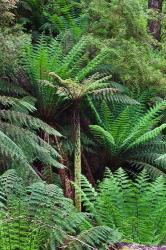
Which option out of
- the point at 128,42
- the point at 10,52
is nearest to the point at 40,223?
the point at 10,52

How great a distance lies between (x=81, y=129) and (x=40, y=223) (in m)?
3.46

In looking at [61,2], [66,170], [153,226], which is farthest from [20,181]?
[61,2]

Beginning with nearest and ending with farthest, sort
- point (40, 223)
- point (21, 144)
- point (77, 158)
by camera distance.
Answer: point (40, 223)
point (21, 144)
point (77, 158)

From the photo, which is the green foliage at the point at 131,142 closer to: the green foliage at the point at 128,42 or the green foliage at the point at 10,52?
the green foliage at the point at 128,42

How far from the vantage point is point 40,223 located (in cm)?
301

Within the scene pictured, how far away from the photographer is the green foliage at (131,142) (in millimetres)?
6062

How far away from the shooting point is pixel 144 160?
628 centimetres

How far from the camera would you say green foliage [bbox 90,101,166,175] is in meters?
6.06

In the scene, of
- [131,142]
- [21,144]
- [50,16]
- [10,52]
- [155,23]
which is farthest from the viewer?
[155,23]

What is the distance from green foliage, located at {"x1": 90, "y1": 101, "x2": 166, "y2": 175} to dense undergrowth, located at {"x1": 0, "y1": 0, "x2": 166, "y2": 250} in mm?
14

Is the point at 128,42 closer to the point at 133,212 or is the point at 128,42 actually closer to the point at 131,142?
the point at 131,142

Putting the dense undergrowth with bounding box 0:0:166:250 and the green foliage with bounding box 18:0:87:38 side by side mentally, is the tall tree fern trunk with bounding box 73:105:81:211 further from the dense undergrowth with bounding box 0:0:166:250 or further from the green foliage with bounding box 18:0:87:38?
the green foliage with bounding box 18:0:87:38

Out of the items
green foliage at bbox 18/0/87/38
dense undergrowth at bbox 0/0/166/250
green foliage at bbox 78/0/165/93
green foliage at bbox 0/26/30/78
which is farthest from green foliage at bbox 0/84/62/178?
green foliage at bbox 18/0/87/38

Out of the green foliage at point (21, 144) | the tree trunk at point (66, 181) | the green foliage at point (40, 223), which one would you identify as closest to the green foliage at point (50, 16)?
the tree trunk at point (66, 181)
